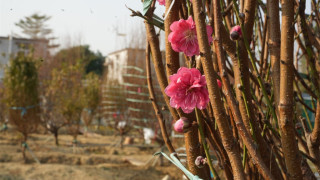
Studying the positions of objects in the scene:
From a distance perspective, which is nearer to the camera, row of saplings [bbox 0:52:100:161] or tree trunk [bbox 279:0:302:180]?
tree trunk [bbox 279:0:302:180]

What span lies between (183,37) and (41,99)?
779cm

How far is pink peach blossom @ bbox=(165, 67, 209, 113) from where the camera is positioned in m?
0.52

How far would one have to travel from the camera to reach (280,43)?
1.70 ft

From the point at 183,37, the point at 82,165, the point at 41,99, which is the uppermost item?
the point at 183,37

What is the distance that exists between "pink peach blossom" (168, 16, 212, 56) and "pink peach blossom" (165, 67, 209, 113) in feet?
0.13

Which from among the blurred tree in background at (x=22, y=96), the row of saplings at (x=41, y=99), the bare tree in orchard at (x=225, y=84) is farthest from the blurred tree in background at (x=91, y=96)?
the bare tree in orchard at (x=225, y=84)

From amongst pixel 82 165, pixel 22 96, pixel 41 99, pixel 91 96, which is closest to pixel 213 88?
pixel 82 165

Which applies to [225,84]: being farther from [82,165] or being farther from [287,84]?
[82,165]

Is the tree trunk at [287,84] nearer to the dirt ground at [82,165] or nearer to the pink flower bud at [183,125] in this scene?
the pink flower bud at [183,125]

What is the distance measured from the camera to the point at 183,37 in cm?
54

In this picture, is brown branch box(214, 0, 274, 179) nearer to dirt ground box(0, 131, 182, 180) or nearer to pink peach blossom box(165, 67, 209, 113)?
pink peach blossom box(165, 67, 209, 113)

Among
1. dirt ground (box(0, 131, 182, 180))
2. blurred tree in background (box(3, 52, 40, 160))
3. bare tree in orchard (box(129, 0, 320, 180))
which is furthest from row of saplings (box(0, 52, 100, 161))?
bare tree in orchard (box(129, 0, 320, 180))

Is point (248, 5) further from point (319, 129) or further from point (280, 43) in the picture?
point (319, 129)

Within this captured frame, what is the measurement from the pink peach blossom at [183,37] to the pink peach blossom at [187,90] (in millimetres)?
40
